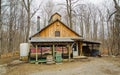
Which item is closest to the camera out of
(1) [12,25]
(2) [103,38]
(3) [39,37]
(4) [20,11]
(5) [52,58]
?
(5) [52,58]

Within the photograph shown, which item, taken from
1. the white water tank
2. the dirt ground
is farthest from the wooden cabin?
the dirt ground

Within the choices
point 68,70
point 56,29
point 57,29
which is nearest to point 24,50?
point 56,29

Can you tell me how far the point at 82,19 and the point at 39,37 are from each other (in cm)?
2976

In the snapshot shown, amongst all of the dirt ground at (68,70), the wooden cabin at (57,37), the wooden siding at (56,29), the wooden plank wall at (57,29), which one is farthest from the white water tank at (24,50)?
the dirt ground at (68,70)

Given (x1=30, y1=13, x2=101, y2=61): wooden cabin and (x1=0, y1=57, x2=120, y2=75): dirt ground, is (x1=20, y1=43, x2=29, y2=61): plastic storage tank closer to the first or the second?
(x1=30, y1=13, x2=101, y2=61): wooden cabin

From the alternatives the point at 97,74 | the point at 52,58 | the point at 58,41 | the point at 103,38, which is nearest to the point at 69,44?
the point at 58,41

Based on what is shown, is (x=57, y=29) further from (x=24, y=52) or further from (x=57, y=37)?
(x=24, y=52)

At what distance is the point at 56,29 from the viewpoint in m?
24.7

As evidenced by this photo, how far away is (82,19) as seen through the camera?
2048 inches

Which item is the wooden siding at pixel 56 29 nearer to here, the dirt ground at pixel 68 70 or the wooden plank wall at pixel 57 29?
the wooden plank wall at pixel 57 29

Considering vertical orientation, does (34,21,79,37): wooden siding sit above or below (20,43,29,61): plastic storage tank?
above

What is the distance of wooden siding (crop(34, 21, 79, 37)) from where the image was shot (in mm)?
24297

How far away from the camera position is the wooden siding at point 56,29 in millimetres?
24297

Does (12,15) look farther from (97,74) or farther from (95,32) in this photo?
(97,74)
